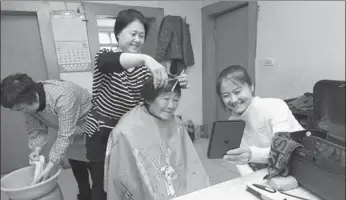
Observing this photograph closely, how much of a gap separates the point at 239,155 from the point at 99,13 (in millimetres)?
512

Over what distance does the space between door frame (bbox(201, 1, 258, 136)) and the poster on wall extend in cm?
32

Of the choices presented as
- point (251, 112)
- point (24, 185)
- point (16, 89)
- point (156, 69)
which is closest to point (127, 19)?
point (156, 69)

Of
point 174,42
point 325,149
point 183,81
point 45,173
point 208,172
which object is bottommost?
point 208,172

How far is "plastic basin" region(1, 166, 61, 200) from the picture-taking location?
54cm

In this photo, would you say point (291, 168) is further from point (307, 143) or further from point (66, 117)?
point (66, 117)

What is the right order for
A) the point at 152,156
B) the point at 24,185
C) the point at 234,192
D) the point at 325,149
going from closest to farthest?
the point at 325,149, the point at 234,192, the point at 24,185, the point at 152,156

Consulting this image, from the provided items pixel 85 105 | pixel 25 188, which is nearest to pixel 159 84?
pixel 85 105

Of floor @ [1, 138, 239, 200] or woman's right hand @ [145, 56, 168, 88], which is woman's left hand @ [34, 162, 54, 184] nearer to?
floor @ [1, 138, 239, 200]

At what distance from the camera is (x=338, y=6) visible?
12.3 inches

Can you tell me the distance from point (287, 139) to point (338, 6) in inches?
10.7

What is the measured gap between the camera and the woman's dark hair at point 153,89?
0.57 m

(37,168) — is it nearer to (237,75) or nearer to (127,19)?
(127,19)

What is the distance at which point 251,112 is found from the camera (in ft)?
2.01

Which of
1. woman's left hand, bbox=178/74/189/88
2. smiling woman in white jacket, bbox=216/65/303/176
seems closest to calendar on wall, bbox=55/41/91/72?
woman's left hand, bbox=178/74/189/88
